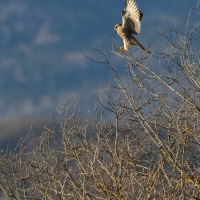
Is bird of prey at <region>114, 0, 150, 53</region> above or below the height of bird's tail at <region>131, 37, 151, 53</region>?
above

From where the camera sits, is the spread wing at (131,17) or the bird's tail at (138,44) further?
the spread wing at (131,17)

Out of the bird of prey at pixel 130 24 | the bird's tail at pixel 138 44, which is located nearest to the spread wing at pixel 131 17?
the bird of prey at pixel 130 24

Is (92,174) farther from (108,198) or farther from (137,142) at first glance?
(137,142)

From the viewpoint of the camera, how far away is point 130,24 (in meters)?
10.7

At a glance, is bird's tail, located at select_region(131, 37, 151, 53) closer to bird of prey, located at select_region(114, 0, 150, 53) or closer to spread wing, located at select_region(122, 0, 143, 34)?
bird of prey, located at select_region(114, 0, 150, 53)

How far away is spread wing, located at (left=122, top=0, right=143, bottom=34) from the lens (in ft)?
31.7

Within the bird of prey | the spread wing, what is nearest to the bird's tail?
the bird of prey

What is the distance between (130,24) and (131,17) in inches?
17.5

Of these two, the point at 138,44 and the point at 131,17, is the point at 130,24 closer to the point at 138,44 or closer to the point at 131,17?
the point at 131,17

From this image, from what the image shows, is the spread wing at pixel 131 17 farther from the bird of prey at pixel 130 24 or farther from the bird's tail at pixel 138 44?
the bird's tail at pixel 138 44

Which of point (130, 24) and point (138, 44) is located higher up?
point (130, 24)

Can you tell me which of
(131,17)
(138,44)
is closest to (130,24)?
(131,17)

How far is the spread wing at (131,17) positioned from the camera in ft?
31.7

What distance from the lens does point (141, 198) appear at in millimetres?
5730
